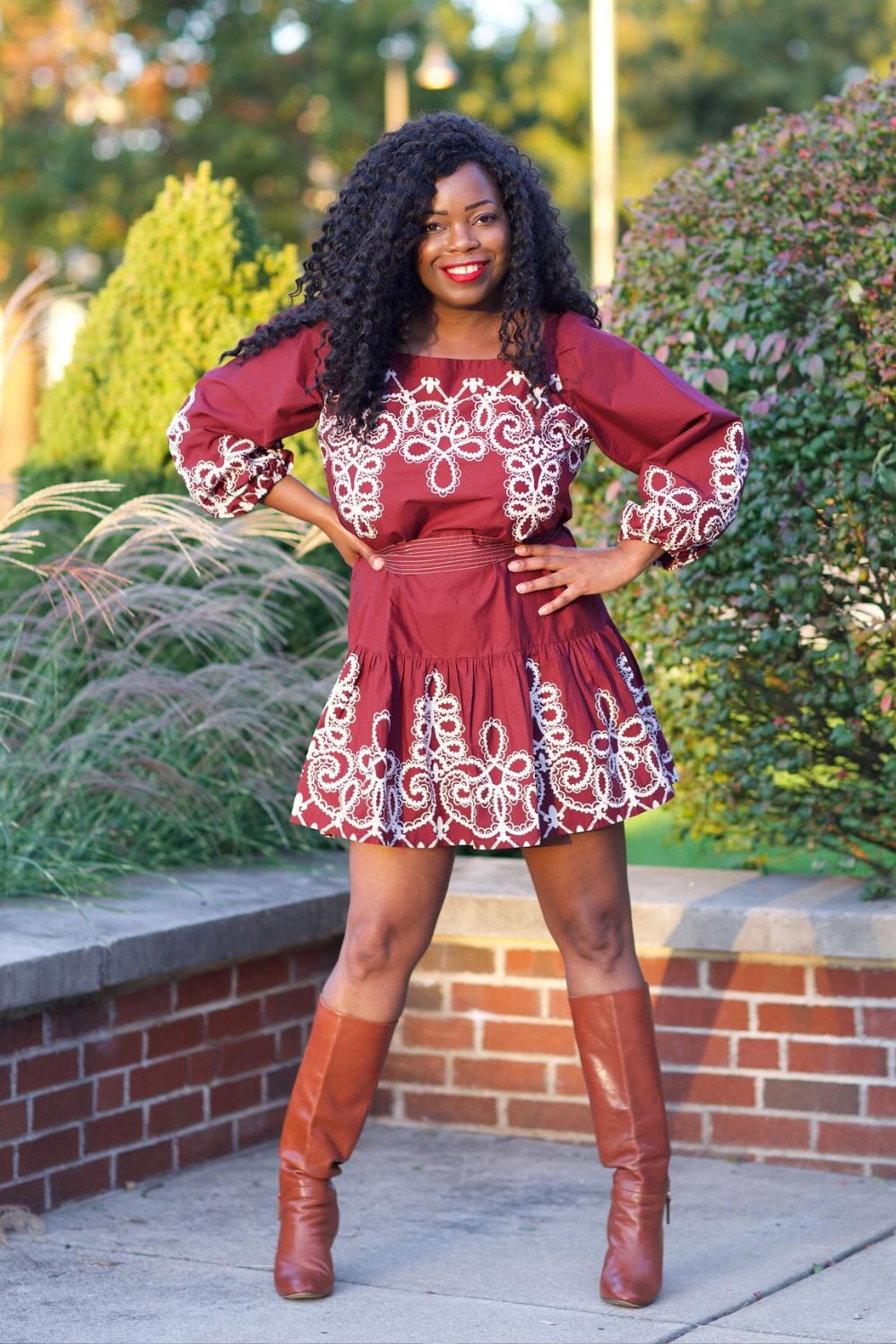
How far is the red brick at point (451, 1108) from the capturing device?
4.47 m

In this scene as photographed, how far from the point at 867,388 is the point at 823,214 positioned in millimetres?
477

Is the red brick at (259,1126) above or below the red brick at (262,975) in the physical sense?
below

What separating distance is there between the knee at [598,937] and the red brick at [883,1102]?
1025 millimetres

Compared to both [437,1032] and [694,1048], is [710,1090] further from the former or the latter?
[437,1032]

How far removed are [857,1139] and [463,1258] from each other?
40.0 inches

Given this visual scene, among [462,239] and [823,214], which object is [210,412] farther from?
[823,214]

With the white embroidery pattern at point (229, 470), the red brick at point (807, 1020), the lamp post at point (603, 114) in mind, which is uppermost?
the lamp post at point (603, 114)

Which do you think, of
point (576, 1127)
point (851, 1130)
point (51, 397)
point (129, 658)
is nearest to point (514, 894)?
point (576, 1127)

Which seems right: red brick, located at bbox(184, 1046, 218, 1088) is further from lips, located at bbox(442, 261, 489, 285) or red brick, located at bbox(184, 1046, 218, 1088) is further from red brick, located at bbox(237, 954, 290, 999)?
lips, located at bbox(442, 261, 489, 285)

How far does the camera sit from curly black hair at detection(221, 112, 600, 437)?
10.5 ft

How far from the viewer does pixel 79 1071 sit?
12.8ft

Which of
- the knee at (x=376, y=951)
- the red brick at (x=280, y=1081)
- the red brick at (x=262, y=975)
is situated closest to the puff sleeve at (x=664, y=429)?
the knee at (x=376, y=951)

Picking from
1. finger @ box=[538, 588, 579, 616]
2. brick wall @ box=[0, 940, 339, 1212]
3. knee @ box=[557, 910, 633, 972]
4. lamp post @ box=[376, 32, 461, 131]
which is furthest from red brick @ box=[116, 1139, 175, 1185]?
lamp post @ box=[376, 32, 461, 131]

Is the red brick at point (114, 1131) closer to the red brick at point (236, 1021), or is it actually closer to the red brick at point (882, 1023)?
the red brick at point (236, 1021)
